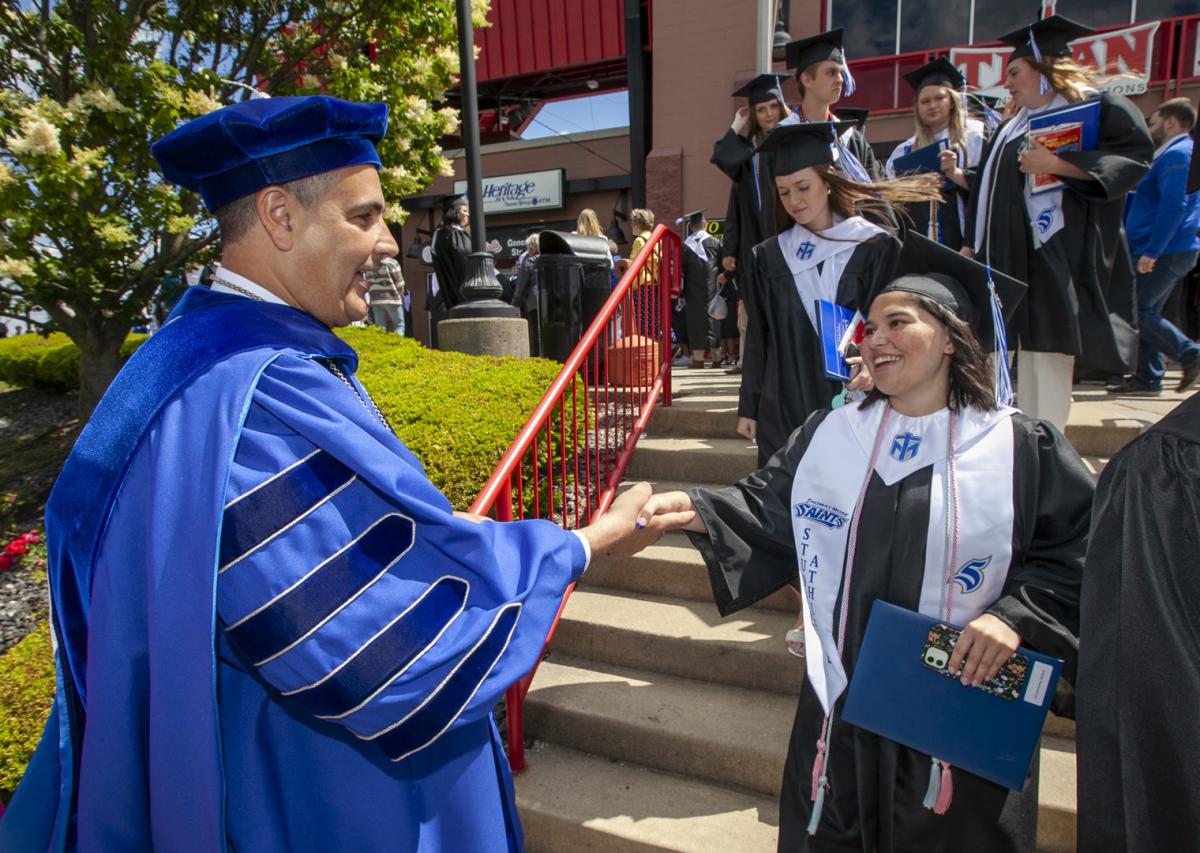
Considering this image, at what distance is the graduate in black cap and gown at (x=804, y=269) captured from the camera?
3127mm

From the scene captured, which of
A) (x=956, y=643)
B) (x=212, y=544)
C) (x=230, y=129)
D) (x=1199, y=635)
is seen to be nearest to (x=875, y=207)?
(x=956, y=643)

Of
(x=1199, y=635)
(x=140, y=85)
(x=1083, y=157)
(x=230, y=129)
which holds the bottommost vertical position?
(x=1199, y=635)

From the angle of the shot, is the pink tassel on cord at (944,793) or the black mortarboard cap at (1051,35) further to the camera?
the black mortarboard cap at (1051,35)

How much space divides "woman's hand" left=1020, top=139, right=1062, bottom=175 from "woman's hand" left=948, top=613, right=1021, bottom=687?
2722 millimetres

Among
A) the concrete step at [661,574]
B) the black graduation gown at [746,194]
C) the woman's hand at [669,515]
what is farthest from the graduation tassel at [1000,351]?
the black graduation gown at [746,194]

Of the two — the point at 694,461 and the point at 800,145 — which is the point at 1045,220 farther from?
the point at 694,461

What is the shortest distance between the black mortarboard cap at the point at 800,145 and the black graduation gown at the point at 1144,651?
80.0 inches

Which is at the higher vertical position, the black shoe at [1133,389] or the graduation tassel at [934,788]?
Result: the black shoe at [1133,389]

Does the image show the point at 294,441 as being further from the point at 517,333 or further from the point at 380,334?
the point at 380,334

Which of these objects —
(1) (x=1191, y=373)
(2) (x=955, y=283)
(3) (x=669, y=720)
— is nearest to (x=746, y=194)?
(2) (x=955, y=283)

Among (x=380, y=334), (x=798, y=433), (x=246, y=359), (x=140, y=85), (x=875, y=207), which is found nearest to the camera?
(x=246, y=359)

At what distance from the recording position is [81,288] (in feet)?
17.3

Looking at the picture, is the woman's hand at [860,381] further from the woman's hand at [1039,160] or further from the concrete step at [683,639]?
the woman's hand at [1039,160]

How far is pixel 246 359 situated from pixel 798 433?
1607 mm
